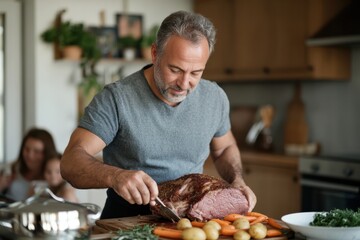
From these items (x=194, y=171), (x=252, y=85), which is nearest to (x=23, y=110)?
(x=252, y=85)

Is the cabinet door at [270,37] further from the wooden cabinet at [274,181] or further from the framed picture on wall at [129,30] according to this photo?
the framed picture on wall at [129,30]

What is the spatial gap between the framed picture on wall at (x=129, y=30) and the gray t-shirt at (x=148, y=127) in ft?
10.3

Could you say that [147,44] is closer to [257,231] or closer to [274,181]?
[274,181]

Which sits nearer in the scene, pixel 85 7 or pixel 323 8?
pixel 323 8

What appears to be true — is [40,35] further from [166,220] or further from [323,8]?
[166,220]

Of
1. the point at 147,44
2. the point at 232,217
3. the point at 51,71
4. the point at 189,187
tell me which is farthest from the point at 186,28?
the point at 147,44

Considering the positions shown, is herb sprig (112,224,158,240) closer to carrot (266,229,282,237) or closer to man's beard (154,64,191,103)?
carrot (266,229,282,237)

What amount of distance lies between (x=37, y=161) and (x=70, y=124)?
1579 millimetres

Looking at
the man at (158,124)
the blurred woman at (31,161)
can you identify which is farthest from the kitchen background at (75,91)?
the man at (158,124)

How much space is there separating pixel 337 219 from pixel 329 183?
260cm

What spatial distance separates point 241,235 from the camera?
6.34 feet

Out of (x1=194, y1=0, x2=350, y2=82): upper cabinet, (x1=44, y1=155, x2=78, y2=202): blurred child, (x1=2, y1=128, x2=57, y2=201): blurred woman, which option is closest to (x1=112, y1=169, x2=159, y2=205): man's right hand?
(x1=44, y1=155, x2=78, y2=202): blurred child

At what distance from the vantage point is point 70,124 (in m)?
5.54

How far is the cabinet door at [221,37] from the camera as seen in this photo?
565 centimetres
